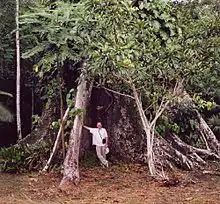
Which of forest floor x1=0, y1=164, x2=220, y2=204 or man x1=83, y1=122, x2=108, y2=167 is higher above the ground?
man x1=83, y1=122, x2=108, y2=167

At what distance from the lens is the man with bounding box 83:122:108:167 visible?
12133 mm

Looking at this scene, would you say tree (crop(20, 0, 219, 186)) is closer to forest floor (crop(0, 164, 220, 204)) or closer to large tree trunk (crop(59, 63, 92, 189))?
large tree trunk (crop(59, 63, 92, 189))

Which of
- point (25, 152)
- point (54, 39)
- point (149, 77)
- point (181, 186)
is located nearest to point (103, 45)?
point (149, 77)

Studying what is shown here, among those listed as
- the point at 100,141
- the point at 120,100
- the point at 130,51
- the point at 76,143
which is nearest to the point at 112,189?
the point at 76,143

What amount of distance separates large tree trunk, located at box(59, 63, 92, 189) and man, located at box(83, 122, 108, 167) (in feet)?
2.49

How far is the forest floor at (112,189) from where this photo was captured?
8.93 metres

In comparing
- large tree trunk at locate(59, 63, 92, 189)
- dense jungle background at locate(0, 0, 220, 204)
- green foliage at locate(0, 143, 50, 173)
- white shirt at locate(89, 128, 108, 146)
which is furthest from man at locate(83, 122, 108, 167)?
green foliage at locate(0, 143, 50, 173)

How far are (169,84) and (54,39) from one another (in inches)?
104

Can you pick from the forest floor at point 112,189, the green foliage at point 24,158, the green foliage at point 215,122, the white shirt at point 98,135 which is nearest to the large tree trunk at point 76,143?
the forest floor at point 112,189

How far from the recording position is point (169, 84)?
1059 cm

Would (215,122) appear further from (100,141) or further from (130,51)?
(130,51)

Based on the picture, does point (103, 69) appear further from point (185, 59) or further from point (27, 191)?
point (27, 191)

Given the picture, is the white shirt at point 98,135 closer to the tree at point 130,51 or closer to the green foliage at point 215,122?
the tree at point 130,51

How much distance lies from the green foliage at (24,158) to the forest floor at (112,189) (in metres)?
0.34
